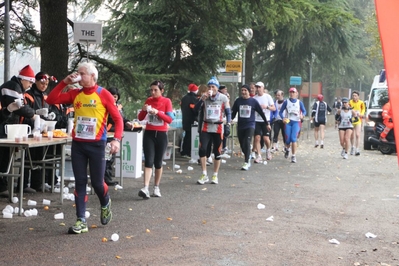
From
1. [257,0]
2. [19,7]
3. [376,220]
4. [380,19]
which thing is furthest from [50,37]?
[380,19]

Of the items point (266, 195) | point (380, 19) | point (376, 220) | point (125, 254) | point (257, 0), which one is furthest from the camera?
point (257, 0)

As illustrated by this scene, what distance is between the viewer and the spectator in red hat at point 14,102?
33.9 feet

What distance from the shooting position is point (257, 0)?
1487 cm

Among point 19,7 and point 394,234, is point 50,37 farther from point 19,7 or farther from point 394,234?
point 394,234

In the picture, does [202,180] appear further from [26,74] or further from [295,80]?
[295,80]

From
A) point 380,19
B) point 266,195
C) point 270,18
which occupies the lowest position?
point 266,195

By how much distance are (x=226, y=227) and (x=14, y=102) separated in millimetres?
3554

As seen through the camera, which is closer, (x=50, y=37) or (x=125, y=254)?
(x=125, y=254)

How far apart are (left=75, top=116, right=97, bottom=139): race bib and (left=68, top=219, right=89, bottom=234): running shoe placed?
0.97 meters


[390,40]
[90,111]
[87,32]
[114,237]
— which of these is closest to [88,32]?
[87,32]

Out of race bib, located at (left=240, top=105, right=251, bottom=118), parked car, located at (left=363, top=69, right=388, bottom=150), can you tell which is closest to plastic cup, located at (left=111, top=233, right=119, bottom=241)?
race bib, located at (left=240, top=105, right=251, bottom=118)

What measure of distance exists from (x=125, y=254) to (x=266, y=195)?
5569 millimetres

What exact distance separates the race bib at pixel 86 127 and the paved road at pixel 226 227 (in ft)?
3.64

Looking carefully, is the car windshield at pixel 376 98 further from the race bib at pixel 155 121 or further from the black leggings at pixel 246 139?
the race bib at pixel 155 121
